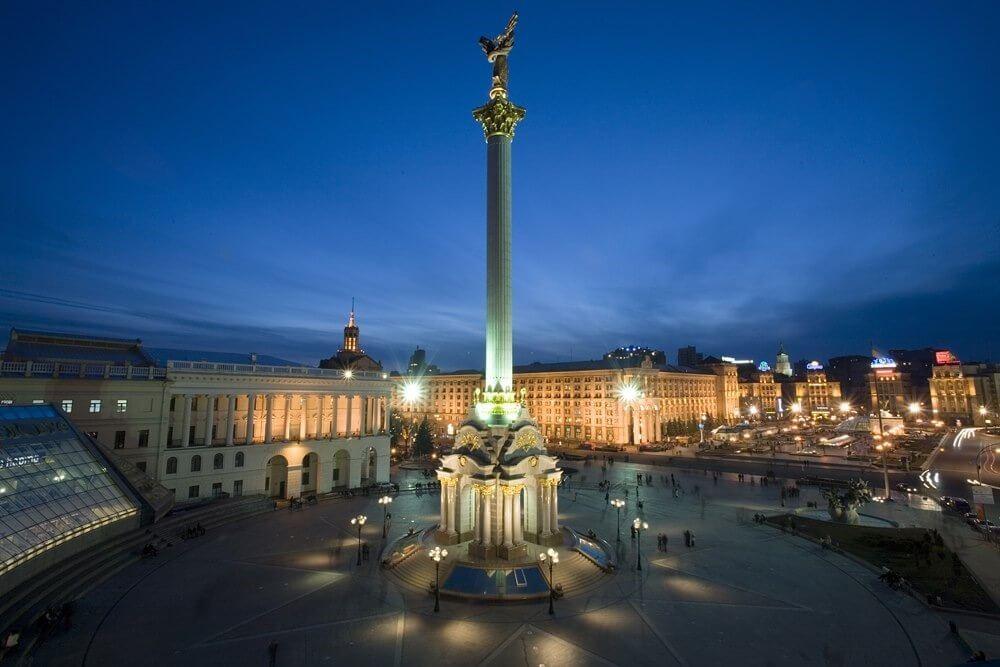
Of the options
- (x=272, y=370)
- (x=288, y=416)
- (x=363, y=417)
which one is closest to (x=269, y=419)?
(x=288, y=416)

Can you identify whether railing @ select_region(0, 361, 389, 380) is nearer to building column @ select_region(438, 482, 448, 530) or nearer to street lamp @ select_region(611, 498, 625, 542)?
building column @ select_region(438, 482, 448, 530)

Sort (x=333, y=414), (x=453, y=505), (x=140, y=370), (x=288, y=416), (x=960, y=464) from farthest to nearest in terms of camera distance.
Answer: (x=960, y=464) → (x=333, y=414) → (x=288, y=416) → (x=140, y=370) → (x=453, y=505)

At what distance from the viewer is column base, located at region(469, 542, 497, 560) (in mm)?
30094

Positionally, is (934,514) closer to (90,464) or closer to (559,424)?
(90,464)

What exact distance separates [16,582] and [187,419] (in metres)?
23.2

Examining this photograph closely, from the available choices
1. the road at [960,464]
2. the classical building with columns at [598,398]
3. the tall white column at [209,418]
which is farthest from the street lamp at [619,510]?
the classical building with columns at [598,398]

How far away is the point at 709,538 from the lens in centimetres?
3569

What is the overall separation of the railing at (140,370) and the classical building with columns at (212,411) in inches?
3.4

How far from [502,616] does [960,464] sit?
79.0 metres

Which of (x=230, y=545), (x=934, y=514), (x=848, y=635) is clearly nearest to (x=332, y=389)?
(x=230, y=545)

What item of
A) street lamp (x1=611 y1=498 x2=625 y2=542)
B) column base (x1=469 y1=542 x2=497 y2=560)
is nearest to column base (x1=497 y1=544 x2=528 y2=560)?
column base (x1=469 y1=542 x2=497 y2=560)

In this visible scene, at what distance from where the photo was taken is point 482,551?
99.2ft

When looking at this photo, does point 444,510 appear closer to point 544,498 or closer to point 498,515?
point 498,515

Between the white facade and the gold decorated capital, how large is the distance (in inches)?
1269
